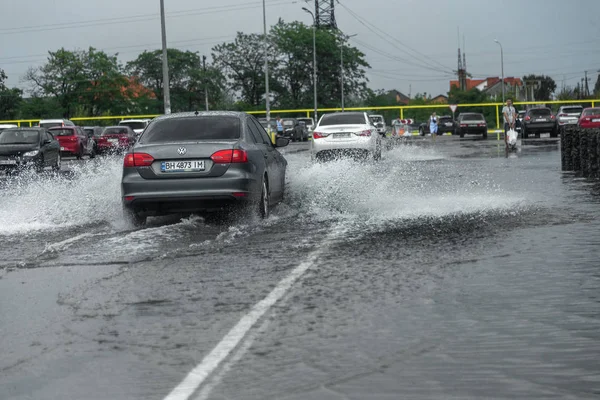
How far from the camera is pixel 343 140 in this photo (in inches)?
1101

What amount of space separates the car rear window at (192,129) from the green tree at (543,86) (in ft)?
543

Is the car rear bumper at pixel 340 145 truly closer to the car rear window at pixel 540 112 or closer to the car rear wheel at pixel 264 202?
the car rear wheel at pixel 264 202

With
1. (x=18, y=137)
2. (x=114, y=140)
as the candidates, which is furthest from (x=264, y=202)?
(x=114, y=140)

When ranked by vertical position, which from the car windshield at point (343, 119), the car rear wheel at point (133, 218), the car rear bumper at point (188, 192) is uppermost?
the car windshield at point (343, 119)

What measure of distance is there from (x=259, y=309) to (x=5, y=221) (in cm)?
805

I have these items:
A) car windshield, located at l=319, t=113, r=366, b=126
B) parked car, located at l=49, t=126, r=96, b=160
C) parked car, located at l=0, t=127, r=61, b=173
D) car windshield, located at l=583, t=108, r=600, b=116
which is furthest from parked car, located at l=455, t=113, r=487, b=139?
parked car, located at l=0, t=127, r=61, b=173

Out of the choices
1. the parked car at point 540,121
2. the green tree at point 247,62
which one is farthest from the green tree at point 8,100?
the parked car at point 540,121

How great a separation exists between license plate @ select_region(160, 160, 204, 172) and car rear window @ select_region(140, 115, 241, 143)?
515mm

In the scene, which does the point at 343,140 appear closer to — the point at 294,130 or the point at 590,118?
the point at 590,118

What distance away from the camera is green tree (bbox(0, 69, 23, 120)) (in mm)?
102375

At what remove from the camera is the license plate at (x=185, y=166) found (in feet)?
37.9

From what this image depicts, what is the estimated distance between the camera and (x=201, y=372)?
4809mm

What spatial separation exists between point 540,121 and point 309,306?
4804 cm

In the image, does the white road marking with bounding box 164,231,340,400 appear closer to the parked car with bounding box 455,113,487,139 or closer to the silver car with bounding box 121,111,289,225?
the silver car with bounding box 121,111,289,225
